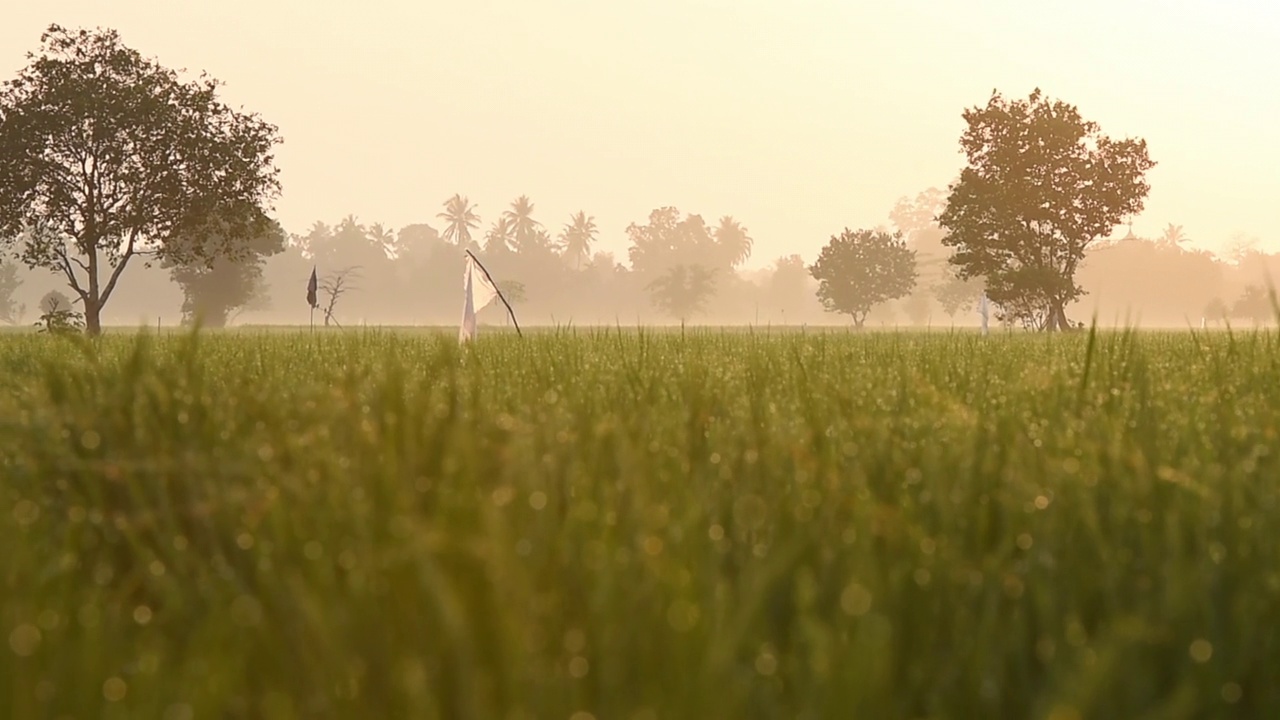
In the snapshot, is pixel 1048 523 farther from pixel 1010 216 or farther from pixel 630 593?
pixel 1010 216

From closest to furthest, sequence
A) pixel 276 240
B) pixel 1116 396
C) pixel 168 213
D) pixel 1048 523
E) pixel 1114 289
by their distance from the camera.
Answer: pixel 1048 523 < pixel 1116 396 < pixel 168 213 < pixel 276 240 < pixel 1114 289

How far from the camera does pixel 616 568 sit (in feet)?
4.50

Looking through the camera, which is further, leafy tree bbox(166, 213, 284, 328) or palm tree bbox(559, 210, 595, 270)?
palm tree bbox(559, 210, 595, 270)

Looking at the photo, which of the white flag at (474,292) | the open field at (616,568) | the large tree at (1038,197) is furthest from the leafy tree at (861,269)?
the open field at (616,568)

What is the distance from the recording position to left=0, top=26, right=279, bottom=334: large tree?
96.9 ft

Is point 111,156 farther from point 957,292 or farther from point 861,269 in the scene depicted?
point 957,292

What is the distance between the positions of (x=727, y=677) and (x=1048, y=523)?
36.2 inches

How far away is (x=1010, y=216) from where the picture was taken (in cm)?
3844

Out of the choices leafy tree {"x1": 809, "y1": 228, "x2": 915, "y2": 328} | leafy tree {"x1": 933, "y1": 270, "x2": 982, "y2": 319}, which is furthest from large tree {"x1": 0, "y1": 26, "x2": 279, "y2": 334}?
leafy tree {"x1": 933, "y1": 270, "x2": 982, "y2": 319}

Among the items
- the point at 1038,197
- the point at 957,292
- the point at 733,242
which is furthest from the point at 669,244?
the point at 1038,197

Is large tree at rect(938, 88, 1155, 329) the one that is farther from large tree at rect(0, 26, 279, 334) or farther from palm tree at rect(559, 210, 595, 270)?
palm tree at rect(559, 210, 595, 270)

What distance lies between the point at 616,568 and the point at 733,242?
563 feet

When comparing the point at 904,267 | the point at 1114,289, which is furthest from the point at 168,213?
the point at 1114,289

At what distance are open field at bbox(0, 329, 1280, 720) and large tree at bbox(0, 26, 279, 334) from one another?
30140 mm
